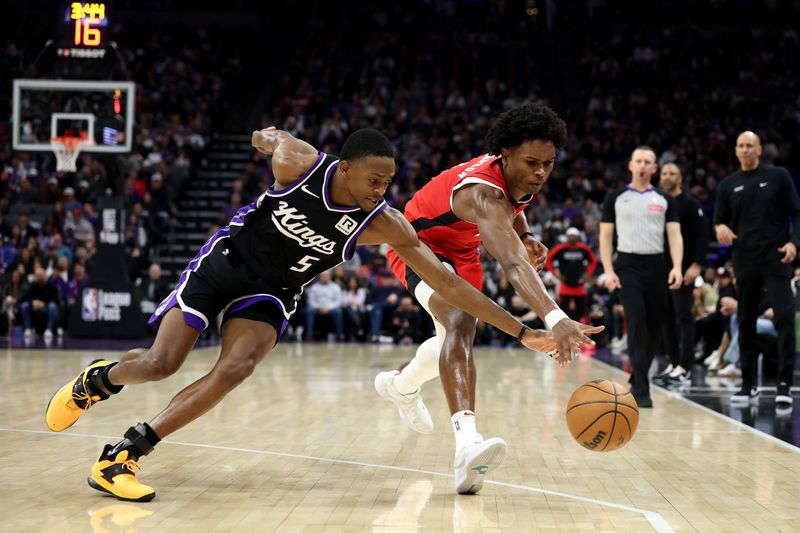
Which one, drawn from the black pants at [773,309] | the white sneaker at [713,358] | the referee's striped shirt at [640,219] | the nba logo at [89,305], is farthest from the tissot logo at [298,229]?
the nba logo at [89,305]

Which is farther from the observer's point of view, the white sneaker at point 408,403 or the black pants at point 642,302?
the black pants at point 642,302

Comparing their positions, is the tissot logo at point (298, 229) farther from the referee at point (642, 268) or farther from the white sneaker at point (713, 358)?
the white sneaker at point (713, 358)

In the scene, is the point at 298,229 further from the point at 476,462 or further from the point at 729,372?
the point at 729,372

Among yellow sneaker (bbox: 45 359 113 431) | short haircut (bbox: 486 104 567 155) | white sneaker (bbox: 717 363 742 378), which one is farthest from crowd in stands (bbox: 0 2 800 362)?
yellow sneaker (bbox: 45 359 113 431)

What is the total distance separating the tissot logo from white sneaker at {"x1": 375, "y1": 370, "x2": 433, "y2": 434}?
1344 millimetres

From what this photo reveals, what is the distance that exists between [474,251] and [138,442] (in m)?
2.19

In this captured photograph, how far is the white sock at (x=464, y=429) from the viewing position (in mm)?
4566

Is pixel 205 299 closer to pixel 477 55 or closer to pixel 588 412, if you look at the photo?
pixel 588 412

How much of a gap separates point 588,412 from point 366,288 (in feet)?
43.6

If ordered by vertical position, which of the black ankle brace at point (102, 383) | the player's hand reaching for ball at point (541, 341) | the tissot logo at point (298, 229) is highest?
the tissot logo at point (298, 229)

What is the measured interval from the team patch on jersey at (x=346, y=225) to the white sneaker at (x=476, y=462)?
1.14 metres

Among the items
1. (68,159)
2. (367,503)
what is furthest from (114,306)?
(367,503)

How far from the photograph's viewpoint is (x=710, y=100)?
2497 cm

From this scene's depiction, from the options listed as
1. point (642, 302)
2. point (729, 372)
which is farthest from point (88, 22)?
point (642, 302)
